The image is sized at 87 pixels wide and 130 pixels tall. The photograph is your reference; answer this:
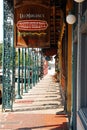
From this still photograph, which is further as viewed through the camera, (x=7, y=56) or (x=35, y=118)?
(x=7, y=56)

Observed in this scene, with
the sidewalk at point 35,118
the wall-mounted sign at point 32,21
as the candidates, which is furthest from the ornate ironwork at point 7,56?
the wall-mounted sign at point 32,21

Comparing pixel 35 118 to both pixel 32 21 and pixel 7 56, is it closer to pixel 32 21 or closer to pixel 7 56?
pixel 32 21

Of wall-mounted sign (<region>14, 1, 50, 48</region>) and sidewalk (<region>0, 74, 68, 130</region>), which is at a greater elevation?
wall-mounted sign (<region>14, 1, 50, 48</region>)

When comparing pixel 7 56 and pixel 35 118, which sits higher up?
pixel 7 56

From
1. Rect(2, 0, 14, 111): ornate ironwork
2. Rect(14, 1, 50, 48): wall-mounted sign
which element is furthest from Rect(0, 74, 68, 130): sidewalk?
Rect(14, 1, 50, 48): wall-mounted sign

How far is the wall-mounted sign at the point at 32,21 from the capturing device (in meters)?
16.2

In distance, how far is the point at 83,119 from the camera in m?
8.67

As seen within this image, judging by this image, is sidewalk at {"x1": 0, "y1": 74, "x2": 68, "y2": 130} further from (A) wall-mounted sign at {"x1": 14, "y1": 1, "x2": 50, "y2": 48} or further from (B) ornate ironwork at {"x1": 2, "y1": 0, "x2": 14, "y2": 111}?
(A) wall-mounted sign at {"x1": 14, "y1": 1, "x2": 50, "y2": 48}

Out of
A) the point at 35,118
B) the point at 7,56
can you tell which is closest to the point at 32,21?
the point at 35,118

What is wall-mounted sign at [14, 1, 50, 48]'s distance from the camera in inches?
639

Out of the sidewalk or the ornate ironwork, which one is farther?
the ornate ironwork

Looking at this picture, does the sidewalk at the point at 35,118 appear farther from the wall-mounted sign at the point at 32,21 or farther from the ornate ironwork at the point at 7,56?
the wall-mounted sign at the point at 32,21

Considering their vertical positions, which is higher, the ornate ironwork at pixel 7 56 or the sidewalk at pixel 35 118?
the ornate ironwork at pixel 7 56

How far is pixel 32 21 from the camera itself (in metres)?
16.2
